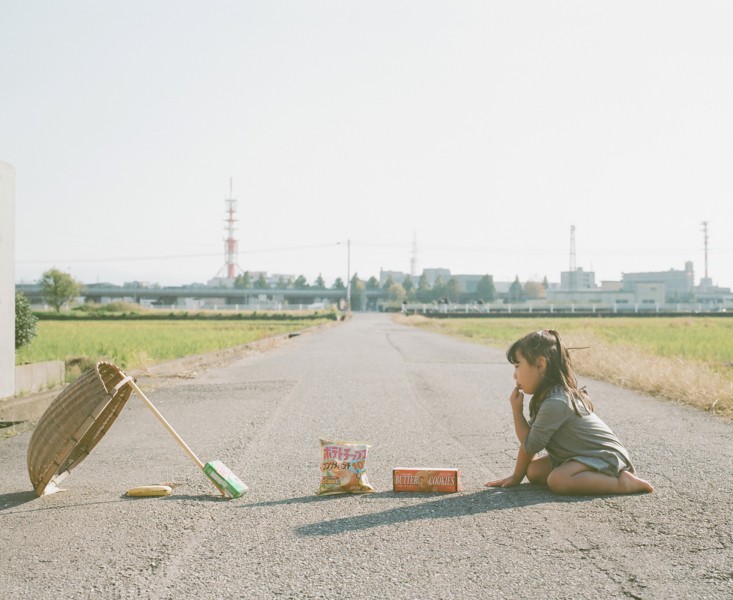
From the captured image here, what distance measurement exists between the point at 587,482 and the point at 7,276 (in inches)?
261

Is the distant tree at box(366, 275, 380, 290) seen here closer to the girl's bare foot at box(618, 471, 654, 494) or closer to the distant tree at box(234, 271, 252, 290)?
the distant tree at box(234, 271, 252, 290)

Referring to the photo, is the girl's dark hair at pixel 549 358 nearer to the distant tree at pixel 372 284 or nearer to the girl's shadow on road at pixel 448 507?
the girl's shadow on road at pixel 448 507

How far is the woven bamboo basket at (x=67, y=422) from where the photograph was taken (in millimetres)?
4469

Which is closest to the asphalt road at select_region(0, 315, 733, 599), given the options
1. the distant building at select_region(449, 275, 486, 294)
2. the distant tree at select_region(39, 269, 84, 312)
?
the distant tree at select_region(39, 269, 84, 312)

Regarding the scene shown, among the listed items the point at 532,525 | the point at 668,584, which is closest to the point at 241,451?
the point at 532,525

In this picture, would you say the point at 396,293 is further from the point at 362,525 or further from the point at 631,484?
the point at 362,525

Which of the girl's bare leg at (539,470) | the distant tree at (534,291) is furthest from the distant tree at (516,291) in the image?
the girl's bare leg at (539,470)

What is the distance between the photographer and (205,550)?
138 inches

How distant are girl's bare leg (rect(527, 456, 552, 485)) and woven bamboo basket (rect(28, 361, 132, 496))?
2.72 meters

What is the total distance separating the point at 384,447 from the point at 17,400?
435cm

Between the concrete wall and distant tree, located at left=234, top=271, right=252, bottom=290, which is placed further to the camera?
distant tree, located at left=234, top=271, right=252, bottom=290

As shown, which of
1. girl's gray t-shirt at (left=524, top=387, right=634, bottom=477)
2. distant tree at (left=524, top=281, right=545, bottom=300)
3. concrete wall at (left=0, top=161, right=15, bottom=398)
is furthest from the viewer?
distant tree at (left=524, top=281, right=545, bottom=300)

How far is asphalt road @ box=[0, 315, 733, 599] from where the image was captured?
10.1 ft

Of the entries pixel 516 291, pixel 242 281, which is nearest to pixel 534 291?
pixel 516 291
